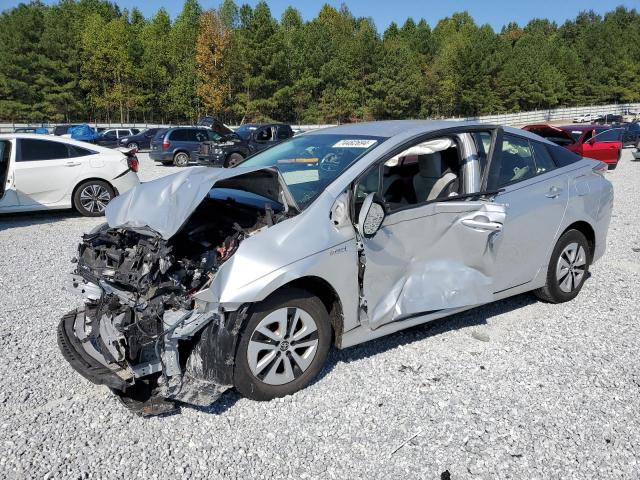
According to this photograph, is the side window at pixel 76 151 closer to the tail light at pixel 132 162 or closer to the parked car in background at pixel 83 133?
the tail light at pixel 132 162

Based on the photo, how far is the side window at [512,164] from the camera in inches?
176

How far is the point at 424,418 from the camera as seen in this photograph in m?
3.34

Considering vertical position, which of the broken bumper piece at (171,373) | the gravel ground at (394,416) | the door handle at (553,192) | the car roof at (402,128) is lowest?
the gravel ground at (394,416)

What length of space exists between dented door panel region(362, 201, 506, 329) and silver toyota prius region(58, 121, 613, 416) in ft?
0.03

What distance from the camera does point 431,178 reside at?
178 inches

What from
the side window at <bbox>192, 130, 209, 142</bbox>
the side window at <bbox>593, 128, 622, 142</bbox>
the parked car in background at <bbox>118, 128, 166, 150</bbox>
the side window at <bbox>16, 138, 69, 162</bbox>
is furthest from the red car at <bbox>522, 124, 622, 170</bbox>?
the parked car in background at <bbox>118, 128, 166, 150</bbox>

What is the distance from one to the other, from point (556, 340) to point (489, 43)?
9236 centimetres

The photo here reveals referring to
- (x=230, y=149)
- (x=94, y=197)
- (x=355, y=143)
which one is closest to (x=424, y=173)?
(x=355, y=143)

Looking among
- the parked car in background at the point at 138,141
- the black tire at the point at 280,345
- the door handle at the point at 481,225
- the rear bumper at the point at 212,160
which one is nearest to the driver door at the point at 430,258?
the door handle at the point at 481,225

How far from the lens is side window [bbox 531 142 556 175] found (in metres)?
4.86

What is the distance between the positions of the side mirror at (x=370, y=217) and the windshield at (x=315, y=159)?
364 mm

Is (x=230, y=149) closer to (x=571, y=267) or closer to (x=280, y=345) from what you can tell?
(x=571, y=267)

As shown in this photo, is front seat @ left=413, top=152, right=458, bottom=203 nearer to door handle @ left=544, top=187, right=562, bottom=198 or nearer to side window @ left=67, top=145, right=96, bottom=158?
door handle @ left=544, top=187, right=562, bottom=198

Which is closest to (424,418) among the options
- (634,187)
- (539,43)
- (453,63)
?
(634,187)
